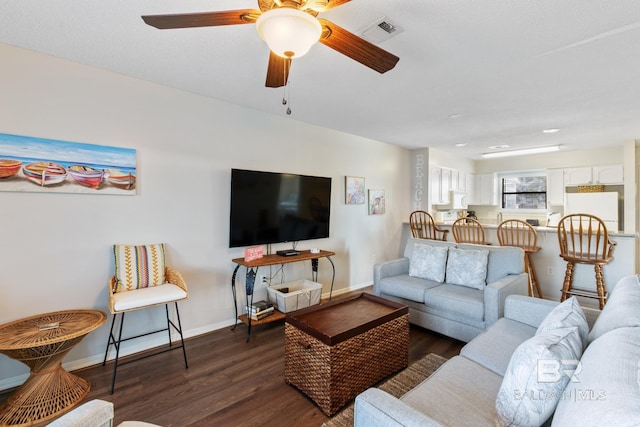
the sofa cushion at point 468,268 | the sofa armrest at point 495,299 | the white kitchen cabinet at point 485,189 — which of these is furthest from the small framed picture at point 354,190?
the white kitchen cabinet at point 485,189

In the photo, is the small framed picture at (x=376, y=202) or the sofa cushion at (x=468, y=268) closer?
the sofa cushion at (x=468, y=268)

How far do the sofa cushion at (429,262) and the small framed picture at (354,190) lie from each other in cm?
140

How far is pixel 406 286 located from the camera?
307 centimetres

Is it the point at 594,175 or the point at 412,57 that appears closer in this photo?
the point at 412,57

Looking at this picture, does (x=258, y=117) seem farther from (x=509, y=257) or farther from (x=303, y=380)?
(x=509, y=257)

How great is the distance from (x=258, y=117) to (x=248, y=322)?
7.53 ft

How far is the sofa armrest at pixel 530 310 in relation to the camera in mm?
Result: 2020

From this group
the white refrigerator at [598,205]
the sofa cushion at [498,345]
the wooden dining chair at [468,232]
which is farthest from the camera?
the white refrigerator at [598,205]

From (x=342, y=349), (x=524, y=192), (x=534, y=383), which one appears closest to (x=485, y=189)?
(x=524, y=192)

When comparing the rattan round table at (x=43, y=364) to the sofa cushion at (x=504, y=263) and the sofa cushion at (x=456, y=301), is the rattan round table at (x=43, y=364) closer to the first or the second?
the sofa cushion at (x=456, y=301)

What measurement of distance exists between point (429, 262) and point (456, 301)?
613 millimetres

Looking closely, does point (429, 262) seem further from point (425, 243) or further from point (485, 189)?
point (485, 189)

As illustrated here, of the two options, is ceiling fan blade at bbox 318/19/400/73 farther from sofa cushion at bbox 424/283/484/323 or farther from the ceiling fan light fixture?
sofa cushion at bbox 424/283/484/323

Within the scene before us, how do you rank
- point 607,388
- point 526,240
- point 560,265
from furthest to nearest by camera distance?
point 526,240, point 560,265, point 607,388
